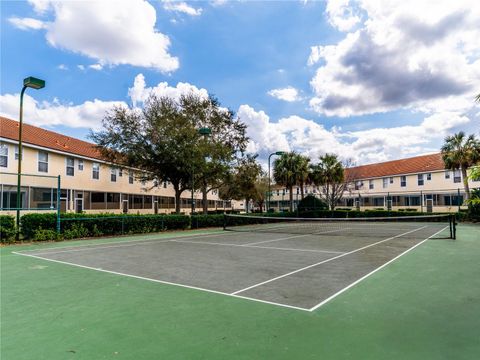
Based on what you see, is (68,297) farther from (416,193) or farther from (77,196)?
(416,193)

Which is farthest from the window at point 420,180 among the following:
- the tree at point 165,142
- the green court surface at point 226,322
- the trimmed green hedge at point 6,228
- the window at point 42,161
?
the trimmed green hedge at point 6,228

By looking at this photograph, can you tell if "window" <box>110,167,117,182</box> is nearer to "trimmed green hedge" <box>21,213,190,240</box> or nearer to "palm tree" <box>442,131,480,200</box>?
"trimmed green hedge" <box>21,213,190,240</box>

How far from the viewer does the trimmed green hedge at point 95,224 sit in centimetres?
1483

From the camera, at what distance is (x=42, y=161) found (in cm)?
2506

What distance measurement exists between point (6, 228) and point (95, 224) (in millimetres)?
4024

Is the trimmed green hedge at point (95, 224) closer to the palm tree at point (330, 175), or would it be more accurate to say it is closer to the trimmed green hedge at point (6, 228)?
the trimmed green hedge at point (6, 228)

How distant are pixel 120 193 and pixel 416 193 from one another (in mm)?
38482

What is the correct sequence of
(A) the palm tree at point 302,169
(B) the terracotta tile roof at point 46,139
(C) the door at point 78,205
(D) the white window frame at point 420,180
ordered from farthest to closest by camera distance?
(D) the white window frame at point 420,180, (A) the palm tree at point 302,169, (C) the door at point 78,205, (B) the terracotta tile roof at point 46,139

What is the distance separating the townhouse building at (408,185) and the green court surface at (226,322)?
104ft

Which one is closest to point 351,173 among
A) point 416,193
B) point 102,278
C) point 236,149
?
point 416,193

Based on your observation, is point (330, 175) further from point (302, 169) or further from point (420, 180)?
point (420, 180)

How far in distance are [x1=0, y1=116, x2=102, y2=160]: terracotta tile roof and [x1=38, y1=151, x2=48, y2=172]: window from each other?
69 centimetres

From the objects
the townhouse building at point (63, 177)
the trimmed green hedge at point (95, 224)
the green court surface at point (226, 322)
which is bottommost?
the green court surface at point (226, 322)

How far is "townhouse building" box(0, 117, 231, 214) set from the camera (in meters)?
15.7
